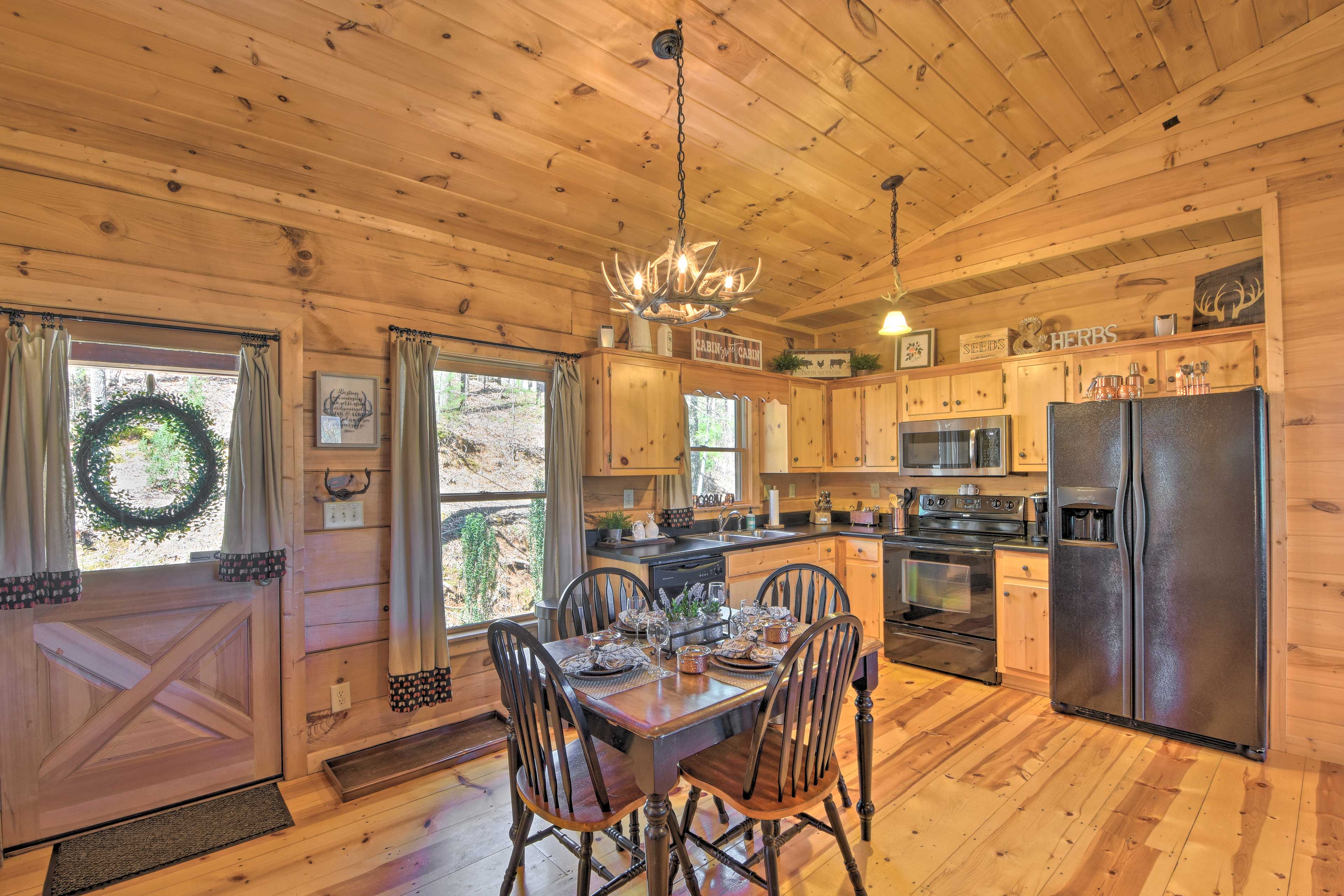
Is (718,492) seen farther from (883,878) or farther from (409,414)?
(883,878)

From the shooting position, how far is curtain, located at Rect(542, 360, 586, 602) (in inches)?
148

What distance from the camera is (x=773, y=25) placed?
2574 mm

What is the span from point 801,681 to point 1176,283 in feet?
12.5

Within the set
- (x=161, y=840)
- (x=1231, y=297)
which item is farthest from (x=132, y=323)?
(x=1231, y=297)

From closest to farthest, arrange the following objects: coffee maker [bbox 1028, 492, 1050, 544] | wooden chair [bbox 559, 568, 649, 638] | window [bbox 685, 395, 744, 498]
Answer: wooden chair [bbox 559, 568, 649, 638], coffee maker [bbox 1028, 492, 1050, 544], window [bbox 685, 395, 744, 498]

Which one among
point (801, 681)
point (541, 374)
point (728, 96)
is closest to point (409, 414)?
point (541, 374)

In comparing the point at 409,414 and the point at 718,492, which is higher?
the point at 409,414

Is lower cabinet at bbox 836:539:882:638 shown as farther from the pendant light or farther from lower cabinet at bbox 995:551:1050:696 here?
the pendant light

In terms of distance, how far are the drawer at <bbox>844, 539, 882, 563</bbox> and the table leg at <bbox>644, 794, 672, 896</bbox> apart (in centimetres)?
333

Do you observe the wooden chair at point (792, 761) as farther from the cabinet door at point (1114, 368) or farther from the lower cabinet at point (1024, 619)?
the cabinet door at point (1114, 368)

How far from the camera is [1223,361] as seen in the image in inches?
139

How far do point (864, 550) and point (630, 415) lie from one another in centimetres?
210

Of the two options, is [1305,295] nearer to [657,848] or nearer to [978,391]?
[978,391]

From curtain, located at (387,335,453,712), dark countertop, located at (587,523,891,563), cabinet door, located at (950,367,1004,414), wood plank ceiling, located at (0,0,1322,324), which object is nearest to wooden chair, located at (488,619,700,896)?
curtain, located at (387,335,453,712)
